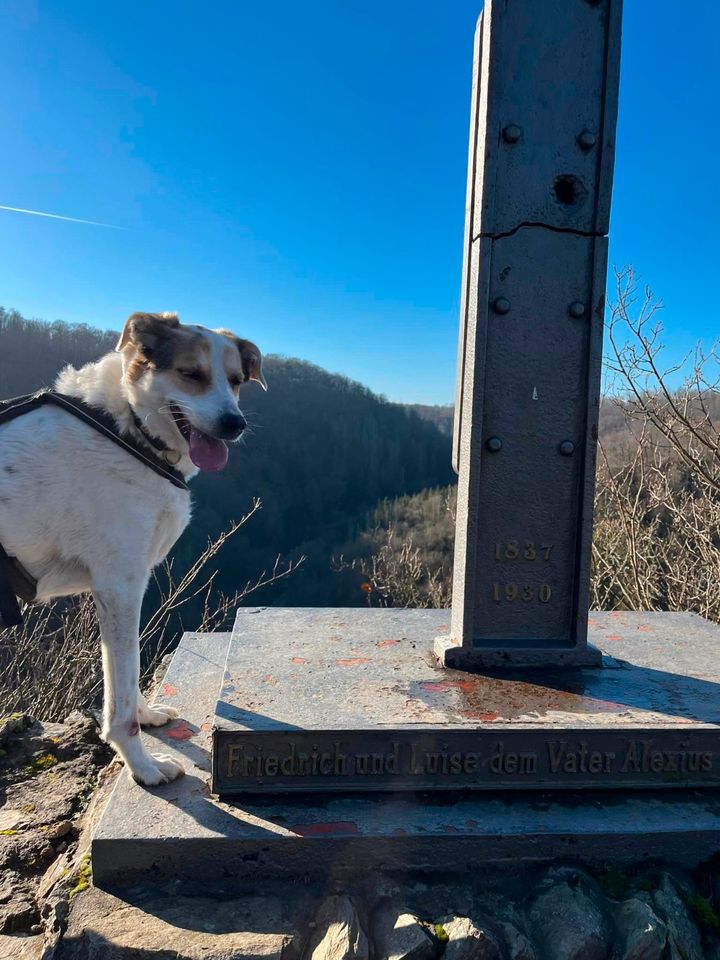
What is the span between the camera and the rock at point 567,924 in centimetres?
197

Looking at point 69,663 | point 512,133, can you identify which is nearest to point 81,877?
point 512,133

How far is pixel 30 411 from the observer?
8.59ft

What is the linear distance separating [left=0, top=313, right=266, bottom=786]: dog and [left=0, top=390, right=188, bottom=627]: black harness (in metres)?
0.02

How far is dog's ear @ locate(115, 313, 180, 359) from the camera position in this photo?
2.71 metres

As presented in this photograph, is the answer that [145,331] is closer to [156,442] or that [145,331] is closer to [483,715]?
[156,442]

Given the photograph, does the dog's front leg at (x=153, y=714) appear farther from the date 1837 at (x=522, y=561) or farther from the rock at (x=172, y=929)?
the date 1837 at (x=522, y=561)

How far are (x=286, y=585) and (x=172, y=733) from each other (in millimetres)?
20399

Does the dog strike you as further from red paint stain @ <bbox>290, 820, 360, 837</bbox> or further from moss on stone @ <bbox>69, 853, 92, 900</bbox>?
red paint stain @ <bbox>290, 820, 360, 837</bbox>

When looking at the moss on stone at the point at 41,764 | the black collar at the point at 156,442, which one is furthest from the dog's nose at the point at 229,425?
the moss on stone at the point at 41,764

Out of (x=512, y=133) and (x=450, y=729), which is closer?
(x=450, y=729)

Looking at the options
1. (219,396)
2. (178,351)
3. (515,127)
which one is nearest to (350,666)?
(219,396)

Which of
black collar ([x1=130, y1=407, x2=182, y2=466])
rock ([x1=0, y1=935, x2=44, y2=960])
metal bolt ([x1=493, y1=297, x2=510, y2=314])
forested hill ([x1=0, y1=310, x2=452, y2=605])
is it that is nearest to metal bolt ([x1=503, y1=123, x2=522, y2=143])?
metal bolt ([x1=493, y1=297, x2=510, y2=314])

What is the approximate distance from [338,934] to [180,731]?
116cm

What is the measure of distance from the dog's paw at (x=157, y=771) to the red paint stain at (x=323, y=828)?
56 centimetres
